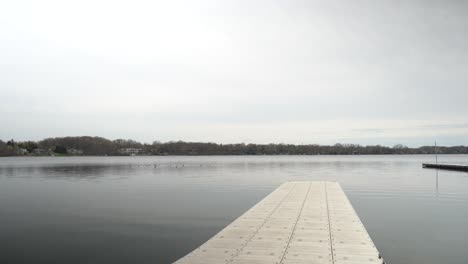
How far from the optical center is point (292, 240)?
34.8 feet

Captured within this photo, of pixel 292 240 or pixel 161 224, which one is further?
pixel 161 224

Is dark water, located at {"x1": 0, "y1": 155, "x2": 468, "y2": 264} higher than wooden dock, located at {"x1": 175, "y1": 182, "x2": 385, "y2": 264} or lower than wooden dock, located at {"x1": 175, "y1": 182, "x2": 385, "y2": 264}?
lower

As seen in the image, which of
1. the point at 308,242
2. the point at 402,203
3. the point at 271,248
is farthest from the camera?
the point at 402,203

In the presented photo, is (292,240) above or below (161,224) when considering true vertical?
above

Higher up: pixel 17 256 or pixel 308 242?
pixel 308 242

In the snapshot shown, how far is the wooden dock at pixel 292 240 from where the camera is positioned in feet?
29.0

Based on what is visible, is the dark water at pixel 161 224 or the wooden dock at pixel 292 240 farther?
the dark water at pixel 161 224

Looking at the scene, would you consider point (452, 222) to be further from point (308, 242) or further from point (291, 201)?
point (308, 242)

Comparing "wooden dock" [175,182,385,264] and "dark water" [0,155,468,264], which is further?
"dark water" [0,155,468,264]

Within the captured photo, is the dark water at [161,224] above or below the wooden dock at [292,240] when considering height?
below

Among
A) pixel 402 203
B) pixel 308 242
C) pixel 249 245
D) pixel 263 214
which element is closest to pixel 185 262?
pixel 249 245

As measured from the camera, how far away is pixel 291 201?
1934 centimetres

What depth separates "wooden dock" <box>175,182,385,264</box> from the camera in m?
8.84

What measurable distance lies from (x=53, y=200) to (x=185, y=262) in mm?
18935
